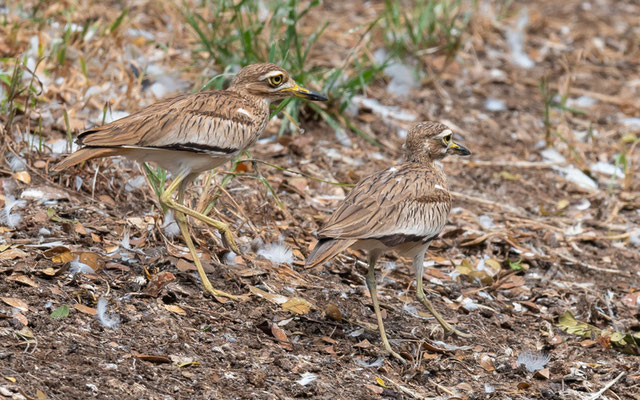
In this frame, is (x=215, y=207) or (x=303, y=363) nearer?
(x=303, y=363)

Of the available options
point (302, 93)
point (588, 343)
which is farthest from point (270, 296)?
point (588, 343)

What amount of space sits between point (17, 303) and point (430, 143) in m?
2.48

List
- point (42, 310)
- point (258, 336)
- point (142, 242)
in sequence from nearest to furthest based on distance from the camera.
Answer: point (42, 310) < point (258, 336) < point (142, 242)

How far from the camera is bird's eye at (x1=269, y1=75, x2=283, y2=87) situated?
496cm

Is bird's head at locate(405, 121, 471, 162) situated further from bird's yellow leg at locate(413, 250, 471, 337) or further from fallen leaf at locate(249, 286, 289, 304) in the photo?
→ fallen leaf at locate(249, 286, 289, 304)

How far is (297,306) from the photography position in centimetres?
459

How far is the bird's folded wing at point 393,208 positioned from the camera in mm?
4289

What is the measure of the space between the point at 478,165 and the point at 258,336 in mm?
3571

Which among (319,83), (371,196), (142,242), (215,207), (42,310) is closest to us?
(42,310)

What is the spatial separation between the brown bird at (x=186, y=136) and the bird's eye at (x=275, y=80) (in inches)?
0.6

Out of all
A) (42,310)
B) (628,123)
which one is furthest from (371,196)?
(628,123)

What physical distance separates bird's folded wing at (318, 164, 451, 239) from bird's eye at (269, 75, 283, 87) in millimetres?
781

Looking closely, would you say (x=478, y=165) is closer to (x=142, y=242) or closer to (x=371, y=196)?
(x=371, y=196)

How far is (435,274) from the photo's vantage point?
18.6 ft
